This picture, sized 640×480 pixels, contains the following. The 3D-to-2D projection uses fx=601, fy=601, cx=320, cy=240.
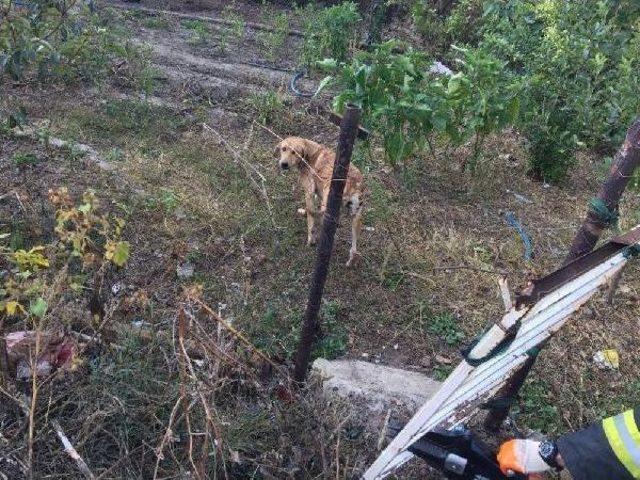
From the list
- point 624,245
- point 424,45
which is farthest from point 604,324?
point 424,45

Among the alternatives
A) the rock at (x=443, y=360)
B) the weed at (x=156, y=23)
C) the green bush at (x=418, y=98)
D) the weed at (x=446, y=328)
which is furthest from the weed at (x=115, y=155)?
the weed at (x=156, y=23)

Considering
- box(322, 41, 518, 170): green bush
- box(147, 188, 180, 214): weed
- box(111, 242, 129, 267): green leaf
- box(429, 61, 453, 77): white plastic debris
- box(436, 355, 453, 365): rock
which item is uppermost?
box(322, 41, 518, 170): green bush

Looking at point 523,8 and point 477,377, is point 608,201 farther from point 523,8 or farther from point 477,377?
point 523,8

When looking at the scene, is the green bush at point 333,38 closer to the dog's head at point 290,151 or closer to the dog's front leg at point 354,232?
the dog's head at point 290,151

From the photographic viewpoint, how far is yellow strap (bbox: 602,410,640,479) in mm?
1837

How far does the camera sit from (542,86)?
5066mm

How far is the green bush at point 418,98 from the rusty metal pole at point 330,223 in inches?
72.4

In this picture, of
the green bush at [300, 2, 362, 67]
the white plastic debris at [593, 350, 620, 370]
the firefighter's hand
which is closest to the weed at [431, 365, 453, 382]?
the white plastic debris at [593, 350, 620, 370]

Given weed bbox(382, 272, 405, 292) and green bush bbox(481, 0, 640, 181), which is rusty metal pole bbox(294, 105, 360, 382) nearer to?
weed bbox(382, 272, 405, 292)

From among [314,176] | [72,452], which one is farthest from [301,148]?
[72,452]

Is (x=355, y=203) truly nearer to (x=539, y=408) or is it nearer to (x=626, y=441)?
(x=539, y=408)

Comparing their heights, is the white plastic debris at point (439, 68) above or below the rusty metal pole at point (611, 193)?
below

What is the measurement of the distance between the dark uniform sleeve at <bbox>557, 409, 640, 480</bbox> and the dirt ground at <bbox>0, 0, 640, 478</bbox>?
0.85m

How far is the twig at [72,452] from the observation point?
2.03 metres
